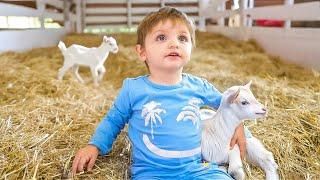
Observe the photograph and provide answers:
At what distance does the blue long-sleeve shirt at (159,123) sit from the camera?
1.36 meters

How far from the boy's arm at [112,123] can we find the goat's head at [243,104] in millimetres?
350

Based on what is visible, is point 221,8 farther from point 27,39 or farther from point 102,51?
point 102,51

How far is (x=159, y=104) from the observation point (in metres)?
1.41

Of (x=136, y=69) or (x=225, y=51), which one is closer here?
(x=136, y=69)

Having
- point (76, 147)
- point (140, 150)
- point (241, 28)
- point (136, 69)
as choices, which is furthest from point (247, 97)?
point (241, 28)

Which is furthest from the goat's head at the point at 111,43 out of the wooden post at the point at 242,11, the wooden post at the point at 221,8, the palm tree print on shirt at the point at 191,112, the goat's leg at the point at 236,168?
the wooden post at the point at 221,8

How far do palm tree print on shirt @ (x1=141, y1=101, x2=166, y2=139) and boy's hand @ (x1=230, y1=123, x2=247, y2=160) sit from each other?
0.28 metres

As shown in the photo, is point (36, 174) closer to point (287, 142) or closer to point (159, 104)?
point (159, 104)

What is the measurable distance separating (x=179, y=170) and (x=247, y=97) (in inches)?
13.3

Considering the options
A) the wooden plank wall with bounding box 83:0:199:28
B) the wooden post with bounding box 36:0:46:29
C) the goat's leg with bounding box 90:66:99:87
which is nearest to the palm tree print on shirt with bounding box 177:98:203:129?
the goat's leg with bounding box 90:66:99:87

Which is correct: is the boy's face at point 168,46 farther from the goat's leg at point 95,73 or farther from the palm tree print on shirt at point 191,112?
the goat's leg at point 95,73

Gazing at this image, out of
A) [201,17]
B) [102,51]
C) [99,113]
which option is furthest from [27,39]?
[201,17]

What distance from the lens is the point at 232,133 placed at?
1455mm

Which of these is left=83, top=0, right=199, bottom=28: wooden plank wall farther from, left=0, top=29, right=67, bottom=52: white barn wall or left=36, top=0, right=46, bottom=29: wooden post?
left=36, top=0, right=46, bottom=29: wooden post
